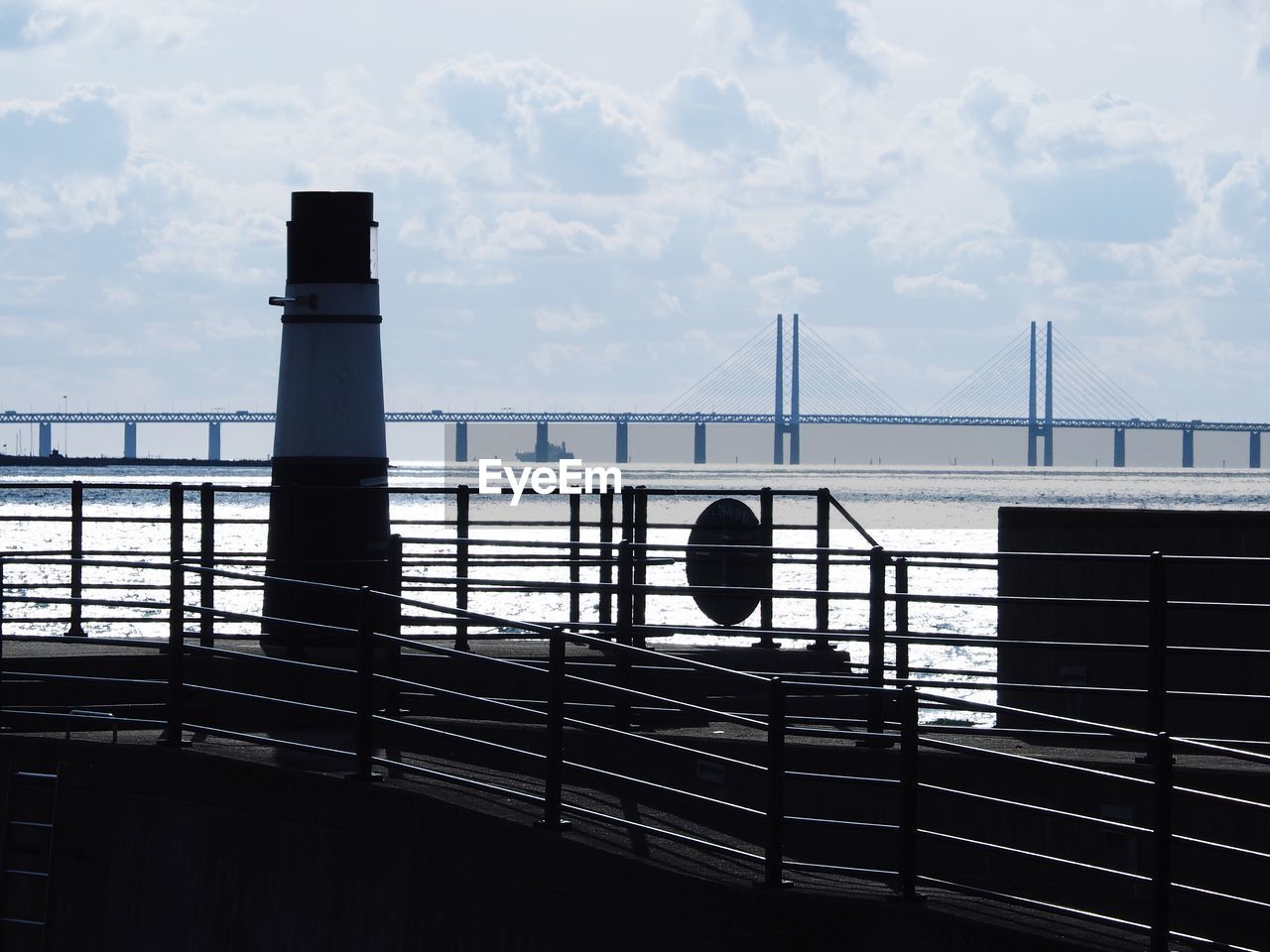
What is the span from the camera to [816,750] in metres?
8.50

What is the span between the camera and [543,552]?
80.1m

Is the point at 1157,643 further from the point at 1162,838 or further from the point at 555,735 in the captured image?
the point at 555,735

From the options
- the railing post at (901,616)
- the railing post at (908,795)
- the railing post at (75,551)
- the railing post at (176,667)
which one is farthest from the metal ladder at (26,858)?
the railing post at (908,795)

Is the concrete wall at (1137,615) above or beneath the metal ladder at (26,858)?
above

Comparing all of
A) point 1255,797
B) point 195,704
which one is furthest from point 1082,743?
point 195,704

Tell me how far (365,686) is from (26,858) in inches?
87.7

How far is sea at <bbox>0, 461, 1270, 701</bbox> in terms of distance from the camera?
11742mm

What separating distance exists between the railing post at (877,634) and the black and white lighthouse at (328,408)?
4.16 m

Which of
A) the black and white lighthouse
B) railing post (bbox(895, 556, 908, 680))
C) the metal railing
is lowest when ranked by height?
the metal railing

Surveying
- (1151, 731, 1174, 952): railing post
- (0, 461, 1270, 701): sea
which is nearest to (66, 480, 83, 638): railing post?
(0, 461, 1270, 701): sea

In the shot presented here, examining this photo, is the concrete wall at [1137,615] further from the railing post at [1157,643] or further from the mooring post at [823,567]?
the railing post at [1157,643]

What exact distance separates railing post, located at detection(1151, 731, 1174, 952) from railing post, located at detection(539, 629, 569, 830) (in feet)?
7.35

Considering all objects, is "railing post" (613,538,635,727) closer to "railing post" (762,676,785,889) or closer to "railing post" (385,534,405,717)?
"railing post" (385,534,405,717)

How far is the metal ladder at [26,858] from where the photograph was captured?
8.66 metres
